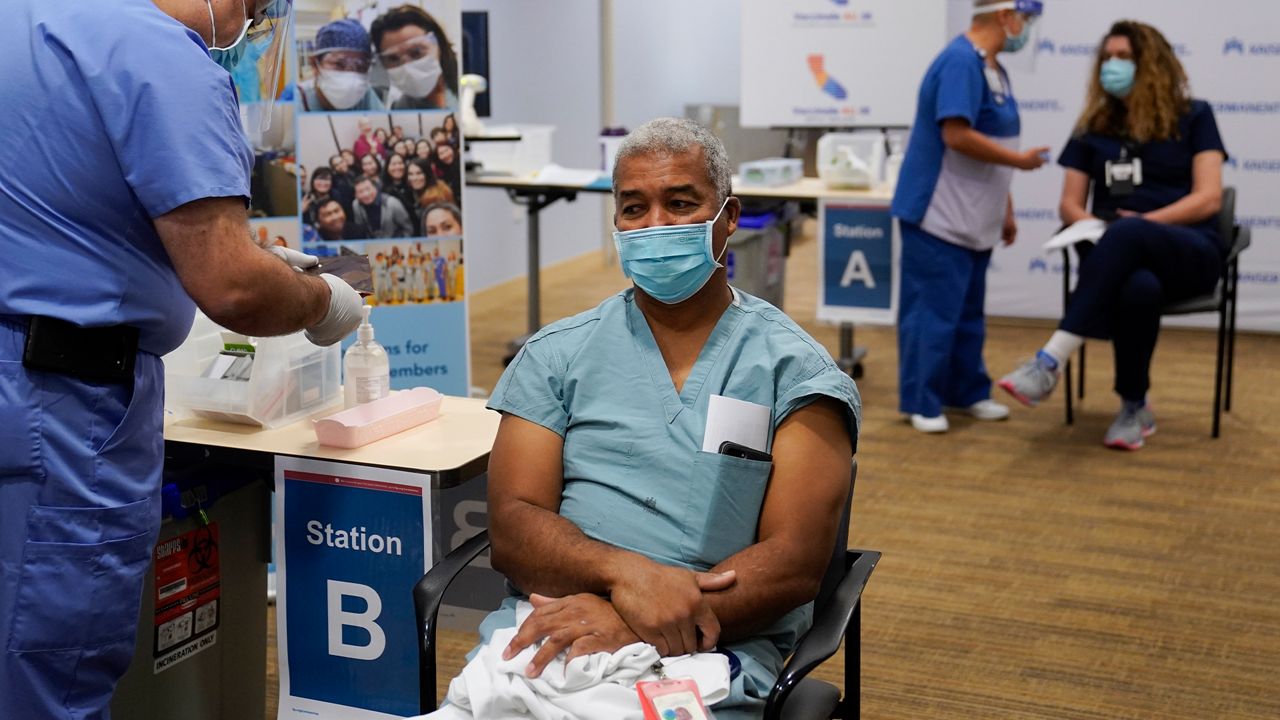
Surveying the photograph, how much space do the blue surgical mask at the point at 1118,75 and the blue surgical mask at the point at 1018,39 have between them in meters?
0.29

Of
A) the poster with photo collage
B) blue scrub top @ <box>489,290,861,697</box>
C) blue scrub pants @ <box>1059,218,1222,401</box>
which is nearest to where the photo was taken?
blue scrub top @ <box>489,290,861,697</box>

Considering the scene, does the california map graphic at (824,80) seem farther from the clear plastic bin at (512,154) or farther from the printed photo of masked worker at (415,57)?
the printed photo of masked worker at (415,57)

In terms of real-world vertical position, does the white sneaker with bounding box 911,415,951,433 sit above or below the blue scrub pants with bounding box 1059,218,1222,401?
below

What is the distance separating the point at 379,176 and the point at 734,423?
88.4 inches

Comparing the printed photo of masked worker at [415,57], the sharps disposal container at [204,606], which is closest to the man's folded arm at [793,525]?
the sharps disposal container at [204,606]

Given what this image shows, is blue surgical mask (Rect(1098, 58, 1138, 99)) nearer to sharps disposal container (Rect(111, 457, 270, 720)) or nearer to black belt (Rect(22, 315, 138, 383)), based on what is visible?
sharps disposal container (Rect(111, 457, 270, 720))

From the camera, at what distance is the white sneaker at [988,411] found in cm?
492

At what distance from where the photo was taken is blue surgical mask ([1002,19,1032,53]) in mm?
4520

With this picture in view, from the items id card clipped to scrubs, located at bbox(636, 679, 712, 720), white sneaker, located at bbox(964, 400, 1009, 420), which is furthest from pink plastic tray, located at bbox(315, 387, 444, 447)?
white sneaker, located at bbox(964, 400, 1009, 420)

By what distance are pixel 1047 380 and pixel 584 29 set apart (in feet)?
15.3

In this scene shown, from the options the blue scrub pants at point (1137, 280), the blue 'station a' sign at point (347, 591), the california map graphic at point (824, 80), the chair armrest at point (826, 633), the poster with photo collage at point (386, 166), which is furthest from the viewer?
the california map graphic at point (824, 80)

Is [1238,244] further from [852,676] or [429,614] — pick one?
→ [429,614]

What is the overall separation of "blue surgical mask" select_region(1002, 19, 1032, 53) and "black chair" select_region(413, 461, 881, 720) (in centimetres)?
301

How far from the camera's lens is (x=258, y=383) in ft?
7.27
